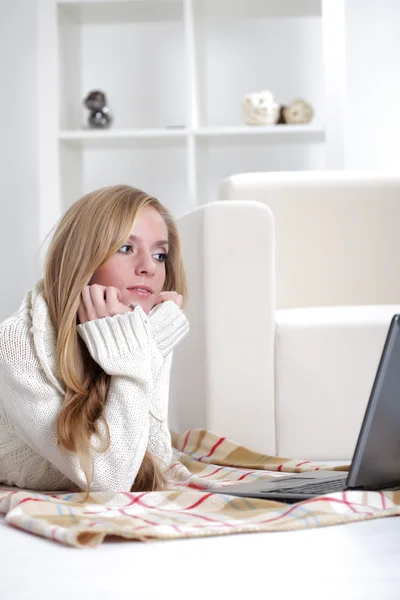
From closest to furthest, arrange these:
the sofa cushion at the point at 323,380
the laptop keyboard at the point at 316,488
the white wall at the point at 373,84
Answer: the laptop keyboard at the point at 316,488 → the sofa cushion at the point at 323,380 → the white wall at the point at 373,84

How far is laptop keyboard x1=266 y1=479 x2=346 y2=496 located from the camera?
123 cm

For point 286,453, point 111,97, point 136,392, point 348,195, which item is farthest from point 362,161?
point 136,392

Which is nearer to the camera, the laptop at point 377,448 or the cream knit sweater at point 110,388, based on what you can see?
the laptop at point 377,448

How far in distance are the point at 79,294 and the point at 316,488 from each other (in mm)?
425

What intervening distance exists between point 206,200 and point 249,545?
2569 millimetres

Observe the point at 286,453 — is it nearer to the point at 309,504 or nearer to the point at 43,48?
the point at 309,504

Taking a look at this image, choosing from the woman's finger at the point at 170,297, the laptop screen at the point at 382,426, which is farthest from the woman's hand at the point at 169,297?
the laptop screen at the point at 382,426

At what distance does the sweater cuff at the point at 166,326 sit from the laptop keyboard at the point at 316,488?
28 centimetres

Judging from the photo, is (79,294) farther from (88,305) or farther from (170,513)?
(170,513)

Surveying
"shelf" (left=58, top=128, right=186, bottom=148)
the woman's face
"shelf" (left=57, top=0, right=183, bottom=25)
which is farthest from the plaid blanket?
"shelf" (left=57, top=0, right=183, bottom=25)

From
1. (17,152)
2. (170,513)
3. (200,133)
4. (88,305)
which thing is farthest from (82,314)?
(17,152)

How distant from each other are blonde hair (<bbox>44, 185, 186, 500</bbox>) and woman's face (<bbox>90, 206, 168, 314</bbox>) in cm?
2

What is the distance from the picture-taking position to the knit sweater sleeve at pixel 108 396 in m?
1.29

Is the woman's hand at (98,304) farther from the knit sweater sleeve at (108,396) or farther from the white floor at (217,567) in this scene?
the white floor at (217,567)
